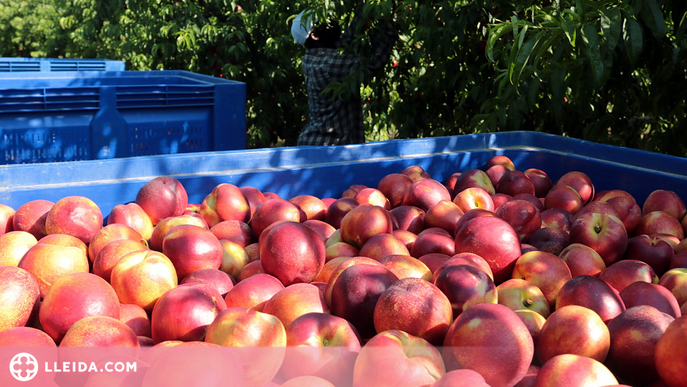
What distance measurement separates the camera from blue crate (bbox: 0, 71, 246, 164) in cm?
325

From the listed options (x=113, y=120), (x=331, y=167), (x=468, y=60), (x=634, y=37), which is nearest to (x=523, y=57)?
(x=634, y=37)

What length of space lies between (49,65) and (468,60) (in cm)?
484

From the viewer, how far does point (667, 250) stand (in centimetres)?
186

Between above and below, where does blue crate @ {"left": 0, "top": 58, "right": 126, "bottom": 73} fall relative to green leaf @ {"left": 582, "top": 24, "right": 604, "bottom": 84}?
below

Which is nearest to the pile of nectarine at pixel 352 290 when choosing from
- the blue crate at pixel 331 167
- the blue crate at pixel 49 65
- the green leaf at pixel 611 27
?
the blue crate at pixel 331 167

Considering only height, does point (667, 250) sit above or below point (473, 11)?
below

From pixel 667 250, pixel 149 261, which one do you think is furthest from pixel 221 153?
pixel 667 250

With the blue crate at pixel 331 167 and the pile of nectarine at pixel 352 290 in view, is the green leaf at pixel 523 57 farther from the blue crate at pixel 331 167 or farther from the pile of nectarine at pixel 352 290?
the blue crate at pixel 331 167

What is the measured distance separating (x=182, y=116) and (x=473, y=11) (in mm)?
1976

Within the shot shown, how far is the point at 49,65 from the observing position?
652 cm

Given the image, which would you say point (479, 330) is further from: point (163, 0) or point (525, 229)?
point (163, 0)

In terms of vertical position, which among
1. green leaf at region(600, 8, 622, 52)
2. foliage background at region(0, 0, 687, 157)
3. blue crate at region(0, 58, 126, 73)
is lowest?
blue crate at region(0, 58, 126, 73)

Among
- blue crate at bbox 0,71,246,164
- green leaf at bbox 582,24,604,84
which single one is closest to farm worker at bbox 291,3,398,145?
blue crate at bbox 0,71,246,164

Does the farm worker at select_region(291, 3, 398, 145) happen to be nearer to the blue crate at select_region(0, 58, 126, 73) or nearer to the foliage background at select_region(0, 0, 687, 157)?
the foliage background at select_region(0, 0, 687, 157)
